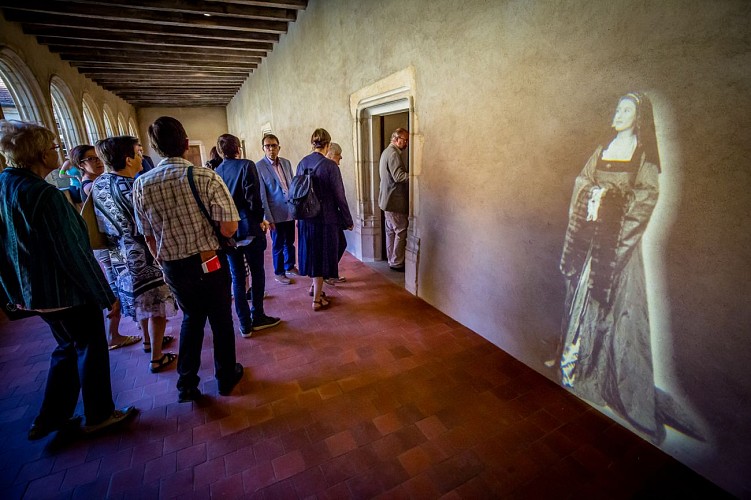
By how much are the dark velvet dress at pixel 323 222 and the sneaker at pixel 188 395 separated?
61.7 inches

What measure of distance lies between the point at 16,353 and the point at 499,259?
171 inches

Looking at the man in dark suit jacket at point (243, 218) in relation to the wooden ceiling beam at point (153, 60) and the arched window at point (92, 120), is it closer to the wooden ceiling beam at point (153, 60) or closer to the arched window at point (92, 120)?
the wooden ceiling beam at point (153, 60)

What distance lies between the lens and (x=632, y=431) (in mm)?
2084

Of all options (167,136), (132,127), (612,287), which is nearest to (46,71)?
(167,136)

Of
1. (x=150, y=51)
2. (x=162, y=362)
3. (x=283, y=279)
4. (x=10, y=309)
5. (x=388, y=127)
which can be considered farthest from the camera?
(x=150, y=51)

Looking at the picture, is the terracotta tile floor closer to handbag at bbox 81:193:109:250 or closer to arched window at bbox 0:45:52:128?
handbag at bbox 81:193:109:250

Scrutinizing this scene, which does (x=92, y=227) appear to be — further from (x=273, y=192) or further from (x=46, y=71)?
(x=46, y=71)

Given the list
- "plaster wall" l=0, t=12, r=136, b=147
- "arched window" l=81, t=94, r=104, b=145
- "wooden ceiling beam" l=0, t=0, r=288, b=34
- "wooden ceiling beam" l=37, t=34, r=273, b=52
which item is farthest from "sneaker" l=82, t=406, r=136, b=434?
"arched window" l=81, t=94, r=104, b=145

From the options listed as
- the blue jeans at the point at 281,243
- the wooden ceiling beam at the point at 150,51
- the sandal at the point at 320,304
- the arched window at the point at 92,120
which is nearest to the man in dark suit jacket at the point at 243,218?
the sandal at the point at 320,304

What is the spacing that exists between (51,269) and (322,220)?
2169mm

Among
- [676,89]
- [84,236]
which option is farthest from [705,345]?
[84,236]

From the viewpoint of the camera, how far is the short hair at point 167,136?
77.1 inches

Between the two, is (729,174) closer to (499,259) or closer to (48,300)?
(499,259)

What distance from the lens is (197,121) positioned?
17203 millimetres
